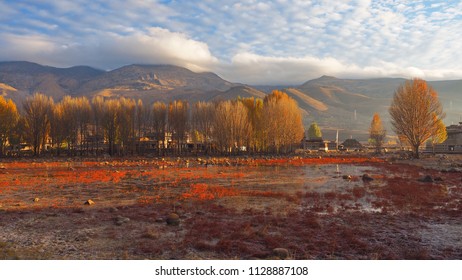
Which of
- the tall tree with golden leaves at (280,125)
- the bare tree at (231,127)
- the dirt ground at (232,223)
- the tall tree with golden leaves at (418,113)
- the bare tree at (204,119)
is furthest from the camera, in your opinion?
the bare tree at (204,119)

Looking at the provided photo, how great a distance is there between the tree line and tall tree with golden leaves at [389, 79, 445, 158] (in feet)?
93.2

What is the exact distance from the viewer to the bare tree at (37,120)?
78719 mm

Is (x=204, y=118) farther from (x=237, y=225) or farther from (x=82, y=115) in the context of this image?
(x=237, y=225)

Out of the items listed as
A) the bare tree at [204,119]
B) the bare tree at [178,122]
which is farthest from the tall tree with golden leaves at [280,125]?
the bare tree at [178,122]

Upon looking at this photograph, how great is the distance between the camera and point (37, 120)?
79.1 metres

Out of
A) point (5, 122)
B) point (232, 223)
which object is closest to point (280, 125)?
point (5, 122)

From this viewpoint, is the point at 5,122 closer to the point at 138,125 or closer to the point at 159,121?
the point at 138,125

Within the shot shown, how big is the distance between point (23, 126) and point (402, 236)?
91.2 meters

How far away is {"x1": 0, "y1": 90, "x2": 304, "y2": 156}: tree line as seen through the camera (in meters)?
80.6

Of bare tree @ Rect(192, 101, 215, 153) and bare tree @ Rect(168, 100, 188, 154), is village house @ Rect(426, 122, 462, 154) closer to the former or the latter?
bare tree @ Rect(192, 101, 215, 153)

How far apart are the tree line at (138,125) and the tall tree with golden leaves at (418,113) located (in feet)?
93.2

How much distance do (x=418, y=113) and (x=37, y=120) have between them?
85.1m

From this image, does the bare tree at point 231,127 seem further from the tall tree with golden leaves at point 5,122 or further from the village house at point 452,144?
the village house at point 452,144

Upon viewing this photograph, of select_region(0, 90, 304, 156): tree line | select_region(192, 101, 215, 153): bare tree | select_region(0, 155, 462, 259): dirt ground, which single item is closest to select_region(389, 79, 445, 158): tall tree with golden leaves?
select_region(0, 90, 304, 156): tree line
